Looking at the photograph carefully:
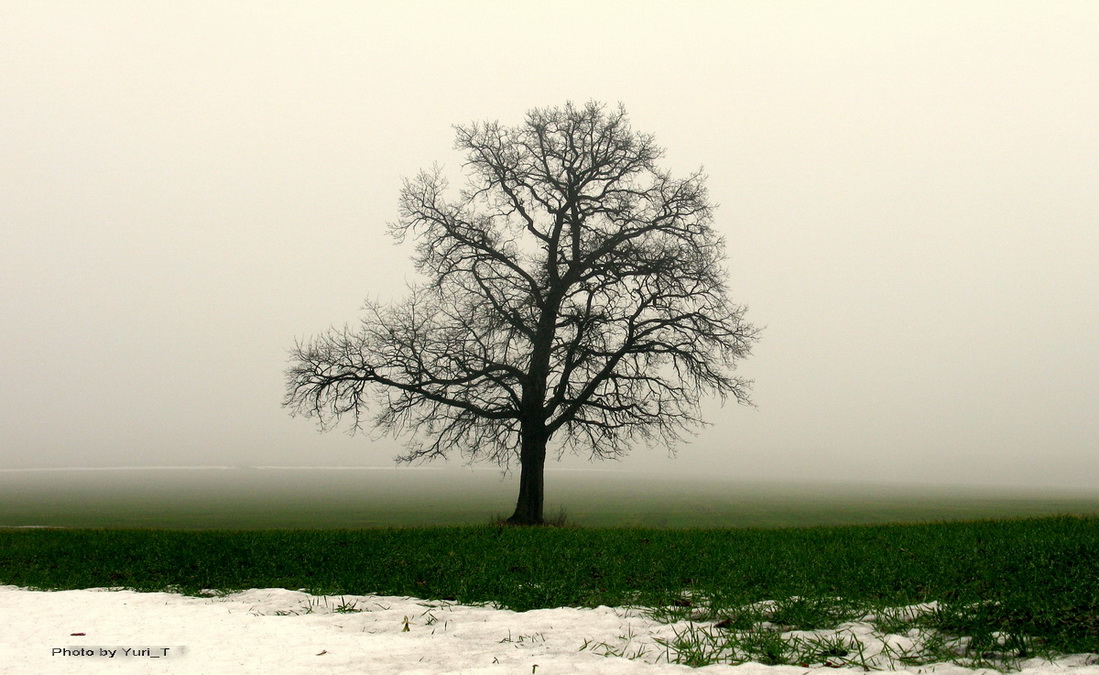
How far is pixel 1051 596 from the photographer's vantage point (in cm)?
713

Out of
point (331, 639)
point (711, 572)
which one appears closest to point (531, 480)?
point (711, 572)

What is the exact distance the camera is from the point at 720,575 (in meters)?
9.48

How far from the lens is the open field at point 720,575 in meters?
6.27

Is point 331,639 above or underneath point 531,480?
underneath

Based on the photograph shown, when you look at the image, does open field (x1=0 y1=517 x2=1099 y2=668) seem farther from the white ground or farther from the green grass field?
the white ground

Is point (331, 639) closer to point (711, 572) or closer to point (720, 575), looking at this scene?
point (720, 575)

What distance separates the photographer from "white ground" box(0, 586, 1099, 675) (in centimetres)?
570

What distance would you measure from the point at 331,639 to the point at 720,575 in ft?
16.9

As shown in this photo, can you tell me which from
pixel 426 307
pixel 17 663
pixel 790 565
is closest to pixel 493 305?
pixel 426 307

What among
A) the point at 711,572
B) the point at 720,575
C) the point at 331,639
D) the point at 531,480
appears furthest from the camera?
the point at 531,480

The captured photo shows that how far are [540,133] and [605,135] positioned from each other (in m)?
2.16

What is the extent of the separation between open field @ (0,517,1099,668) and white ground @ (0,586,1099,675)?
0.31 m

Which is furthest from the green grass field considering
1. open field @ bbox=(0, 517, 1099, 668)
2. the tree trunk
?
the tree trunk

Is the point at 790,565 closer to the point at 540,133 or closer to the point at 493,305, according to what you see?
the point at 493,305
